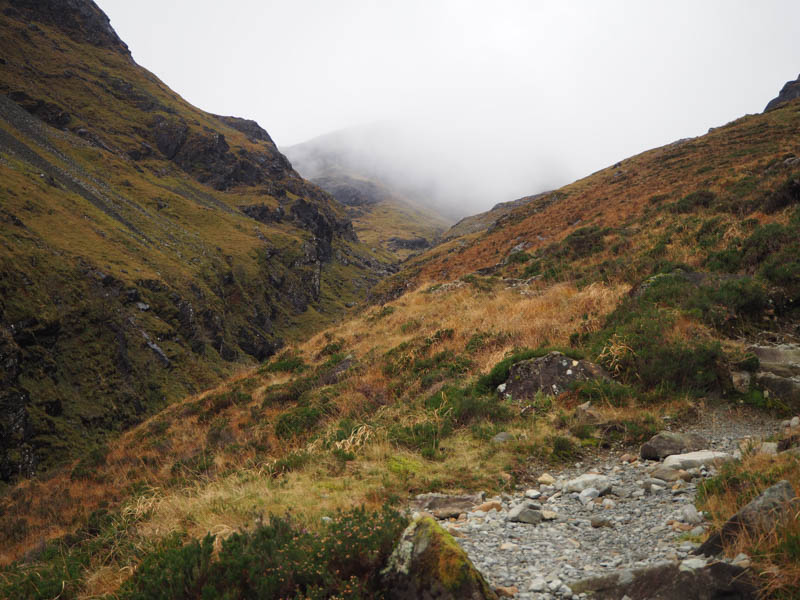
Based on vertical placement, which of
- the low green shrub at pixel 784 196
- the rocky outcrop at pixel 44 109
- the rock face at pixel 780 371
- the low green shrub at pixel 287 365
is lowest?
the low green shrub at pixel 287 365

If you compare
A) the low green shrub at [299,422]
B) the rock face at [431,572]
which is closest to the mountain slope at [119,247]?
the low green shrub at [299,422]

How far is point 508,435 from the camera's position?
7.54 m

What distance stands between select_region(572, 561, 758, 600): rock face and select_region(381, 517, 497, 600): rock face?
955 millimetres

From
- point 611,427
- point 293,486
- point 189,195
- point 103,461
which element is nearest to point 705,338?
point 611,427

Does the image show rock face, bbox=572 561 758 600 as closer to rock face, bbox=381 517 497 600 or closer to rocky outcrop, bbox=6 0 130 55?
rock face, bbox=381 517 497 600

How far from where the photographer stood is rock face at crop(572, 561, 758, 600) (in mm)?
2918

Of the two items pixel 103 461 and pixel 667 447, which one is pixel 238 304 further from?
pixel 667 447

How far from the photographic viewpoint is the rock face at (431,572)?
3.46 m

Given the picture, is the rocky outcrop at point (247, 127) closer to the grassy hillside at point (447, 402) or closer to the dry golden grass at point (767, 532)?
the grassy hillside at point (447, 402)

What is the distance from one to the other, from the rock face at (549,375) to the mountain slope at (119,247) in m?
32.3

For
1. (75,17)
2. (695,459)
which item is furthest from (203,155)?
(695,459)

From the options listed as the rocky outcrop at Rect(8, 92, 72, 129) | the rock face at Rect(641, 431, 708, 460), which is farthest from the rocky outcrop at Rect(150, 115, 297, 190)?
the rock face at Rect(641, 431, 708, 460)

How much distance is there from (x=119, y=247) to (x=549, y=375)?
58937 millimetres

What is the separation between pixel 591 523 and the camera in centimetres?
488
